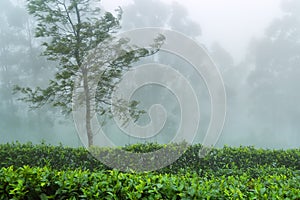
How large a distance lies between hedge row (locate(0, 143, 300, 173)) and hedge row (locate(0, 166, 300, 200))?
1837mm

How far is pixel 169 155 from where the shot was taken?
15.2 ft

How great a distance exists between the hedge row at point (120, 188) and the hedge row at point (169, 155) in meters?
1.84

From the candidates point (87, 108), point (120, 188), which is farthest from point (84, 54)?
point (120, 188)

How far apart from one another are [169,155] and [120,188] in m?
2.29

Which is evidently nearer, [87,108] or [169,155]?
[169,155]

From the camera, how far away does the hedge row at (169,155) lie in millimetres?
4617

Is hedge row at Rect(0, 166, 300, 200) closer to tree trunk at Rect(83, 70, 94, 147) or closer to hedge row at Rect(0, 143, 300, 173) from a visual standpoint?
hedge row at Rect(0, 143, 300, 173)

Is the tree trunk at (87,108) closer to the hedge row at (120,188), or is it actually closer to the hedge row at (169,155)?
the hedge row at (169,155)

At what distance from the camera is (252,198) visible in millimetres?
2164

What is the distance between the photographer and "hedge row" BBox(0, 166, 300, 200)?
225cm

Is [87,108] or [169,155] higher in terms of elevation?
[87,108]

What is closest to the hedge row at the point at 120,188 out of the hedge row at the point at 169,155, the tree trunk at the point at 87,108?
the hedge row at the point at 169,155

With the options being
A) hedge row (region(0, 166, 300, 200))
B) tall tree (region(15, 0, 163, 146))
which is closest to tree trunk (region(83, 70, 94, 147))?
tall tree (region(15, 0, 163, 146))

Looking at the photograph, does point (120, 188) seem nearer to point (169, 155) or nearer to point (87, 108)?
point (169, 155)
